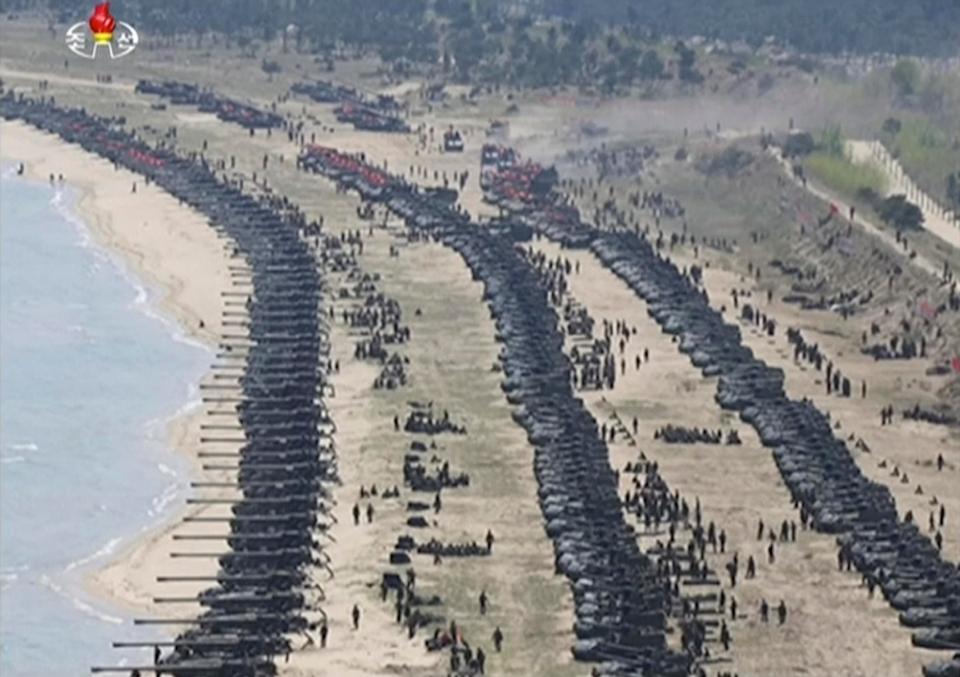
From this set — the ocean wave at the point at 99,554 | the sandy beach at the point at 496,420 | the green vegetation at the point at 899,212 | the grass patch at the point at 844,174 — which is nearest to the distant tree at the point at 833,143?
the grass patch at the point at 844,174

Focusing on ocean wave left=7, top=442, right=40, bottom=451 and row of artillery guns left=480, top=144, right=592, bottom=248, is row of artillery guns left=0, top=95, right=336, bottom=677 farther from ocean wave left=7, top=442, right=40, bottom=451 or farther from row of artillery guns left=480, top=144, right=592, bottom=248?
row of artillery guns left=480, top=144, right=592, bottom=248

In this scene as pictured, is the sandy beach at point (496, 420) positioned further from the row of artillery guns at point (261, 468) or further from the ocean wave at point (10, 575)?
the ocean wave at point (10, 575)

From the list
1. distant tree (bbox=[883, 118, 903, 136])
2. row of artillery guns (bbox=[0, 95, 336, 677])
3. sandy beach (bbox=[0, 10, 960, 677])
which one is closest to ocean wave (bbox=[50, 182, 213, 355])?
sandy beach (bbox=[0, 10, 960, 677])

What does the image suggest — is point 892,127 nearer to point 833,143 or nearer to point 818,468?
point 833,143

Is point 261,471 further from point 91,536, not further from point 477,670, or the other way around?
point 477,670

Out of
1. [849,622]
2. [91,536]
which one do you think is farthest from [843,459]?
[91,536]

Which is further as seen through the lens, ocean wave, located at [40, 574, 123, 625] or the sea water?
ocean wave, located at [40, 574, 123, 625]

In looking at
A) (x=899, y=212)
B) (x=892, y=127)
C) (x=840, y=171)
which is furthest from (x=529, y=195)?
(x=892, y=127)
